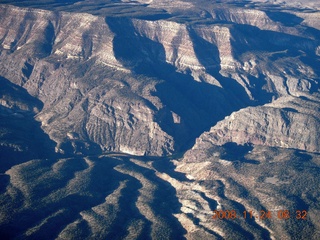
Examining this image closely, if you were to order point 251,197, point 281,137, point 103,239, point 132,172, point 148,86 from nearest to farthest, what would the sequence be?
point 103,239 → point 251,197 → point 132,172 → point 281,137 → point 148,86

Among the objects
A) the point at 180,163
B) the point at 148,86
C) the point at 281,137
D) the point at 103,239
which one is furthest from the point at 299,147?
the point at 103,239

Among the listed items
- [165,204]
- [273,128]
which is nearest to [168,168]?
[165,204]

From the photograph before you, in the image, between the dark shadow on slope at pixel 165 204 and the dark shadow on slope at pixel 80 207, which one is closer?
the dark shadow on slope at pixel 80 207

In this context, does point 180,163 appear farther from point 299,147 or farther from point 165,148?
point 299,147

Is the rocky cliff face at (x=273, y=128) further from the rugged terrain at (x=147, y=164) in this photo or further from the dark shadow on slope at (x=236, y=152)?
the dark shadow on slope at (x=236, y=152)

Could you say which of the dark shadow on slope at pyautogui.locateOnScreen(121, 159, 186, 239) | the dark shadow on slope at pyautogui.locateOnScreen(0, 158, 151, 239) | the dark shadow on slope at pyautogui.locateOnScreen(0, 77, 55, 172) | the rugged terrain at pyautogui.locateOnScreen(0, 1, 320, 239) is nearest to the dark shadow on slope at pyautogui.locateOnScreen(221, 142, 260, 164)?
the rugged terrain at pyautogui.locateOnScreen(0, 1, 320, 239)

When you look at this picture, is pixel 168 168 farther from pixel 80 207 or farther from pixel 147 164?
pixel 80 207

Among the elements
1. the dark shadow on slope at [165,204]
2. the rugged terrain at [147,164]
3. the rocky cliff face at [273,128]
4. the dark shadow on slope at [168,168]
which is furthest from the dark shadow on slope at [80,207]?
the rocky cliff face at [273,128]

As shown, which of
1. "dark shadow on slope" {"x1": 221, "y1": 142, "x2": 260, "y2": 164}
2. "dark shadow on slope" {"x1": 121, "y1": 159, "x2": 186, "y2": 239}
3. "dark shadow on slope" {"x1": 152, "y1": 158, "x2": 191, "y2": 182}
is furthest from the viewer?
"dark shadow on slope" {"x1": 221, "y1": 142, "x2": 260, "y2": 164}

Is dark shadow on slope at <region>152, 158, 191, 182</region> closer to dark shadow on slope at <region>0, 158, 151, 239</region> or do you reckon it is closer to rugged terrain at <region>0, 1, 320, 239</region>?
rugged terrain at <region>0, 1, 320, 239</region>

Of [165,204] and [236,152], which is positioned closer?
[165,204]

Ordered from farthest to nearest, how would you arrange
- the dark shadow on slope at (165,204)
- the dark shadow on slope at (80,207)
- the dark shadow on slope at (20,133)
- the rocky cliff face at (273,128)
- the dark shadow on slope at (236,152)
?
1. the rocky cliff face at (273,128)
2. the dark shadow on slope at (20,133)
3. the dark shadow on slope at (236,152)
4. the dark shadow on slope at (165,204)
5. the dark shadow on slope at (80,207)
